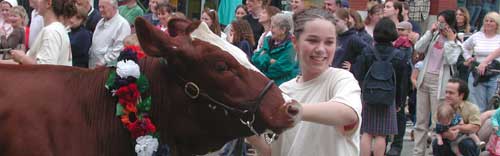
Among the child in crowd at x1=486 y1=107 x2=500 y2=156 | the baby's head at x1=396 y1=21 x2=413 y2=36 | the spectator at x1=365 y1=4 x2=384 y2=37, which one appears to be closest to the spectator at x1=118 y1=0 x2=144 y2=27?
the spectator at x1=365 y1=4 x2=384 y2=37

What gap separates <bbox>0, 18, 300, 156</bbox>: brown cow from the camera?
3.44 metres

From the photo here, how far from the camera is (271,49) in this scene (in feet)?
31.5

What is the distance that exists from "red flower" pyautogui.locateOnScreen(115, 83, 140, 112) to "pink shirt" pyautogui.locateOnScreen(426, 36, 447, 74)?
7740 millimetres

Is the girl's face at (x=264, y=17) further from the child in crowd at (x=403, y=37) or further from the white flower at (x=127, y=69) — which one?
the white flower at (x=127, y=69)

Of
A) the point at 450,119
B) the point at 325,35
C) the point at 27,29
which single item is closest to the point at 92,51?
the point at 27,29

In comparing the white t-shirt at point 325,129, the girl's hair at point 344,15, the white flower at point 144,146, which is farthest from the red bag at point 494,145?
the white flower at point 144,146

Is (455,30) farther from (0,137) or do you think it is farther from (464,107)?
(0,137)

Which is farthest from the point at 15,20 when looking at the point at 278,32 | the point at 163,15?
the point at 278,32

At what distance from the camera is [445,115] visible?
28.7 feet

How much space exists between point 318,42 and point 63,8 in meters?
3.99

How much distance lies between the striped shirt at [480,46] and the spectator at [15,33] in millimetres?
5657

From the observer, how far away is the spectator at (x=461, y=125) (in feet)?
27.8

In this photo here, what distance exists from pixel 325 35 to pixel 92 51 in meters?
6.12

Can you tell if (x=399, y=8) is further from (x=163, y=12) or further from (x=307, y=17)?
(x=307, y=17)
